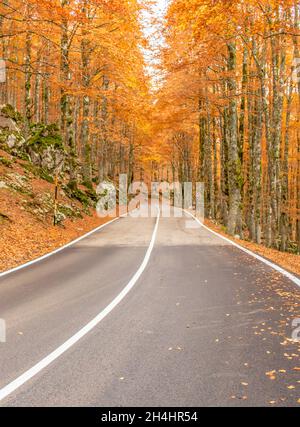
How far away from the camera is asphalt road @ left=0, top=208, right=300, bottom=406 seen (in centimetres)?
388

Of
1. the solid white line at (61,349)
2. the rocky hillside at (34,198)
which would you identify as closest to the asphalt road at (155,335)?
the solid white line at (61,349)

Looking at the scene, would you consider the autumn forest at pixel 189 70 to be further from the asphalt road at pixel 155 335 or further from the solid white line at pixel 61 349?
the solid white line at pixel 61 349

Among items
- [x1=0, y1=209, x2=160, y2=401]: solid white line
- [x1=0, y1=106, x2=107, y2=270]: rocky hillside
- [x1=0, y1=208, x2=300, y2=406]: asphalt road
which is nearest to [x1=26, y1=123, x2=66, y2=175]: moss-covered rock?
[x1=0, y1=106, x2=107, y2=270]: rocky hillside

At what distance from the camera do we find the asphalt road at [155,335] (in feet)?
12.7

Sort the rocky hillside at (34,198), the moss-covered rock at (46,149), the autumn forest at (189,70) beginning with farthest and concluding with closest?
the moss-covered rock at (46,149)
the autumn forest at (189,70)
the rocky hillside at (34,198)

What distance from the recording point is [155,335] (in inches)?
215

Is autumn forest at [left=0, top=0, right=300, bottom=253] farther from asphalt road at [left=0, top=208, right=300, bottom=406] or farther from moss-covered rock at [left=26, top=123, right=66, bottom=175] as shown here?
asphalt road at [left=0, top=208, right=300, bottom=406]

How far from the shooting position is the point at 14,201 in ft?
55.4

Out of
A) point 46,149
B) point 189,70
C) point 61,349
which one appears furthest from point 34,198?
point 61,349

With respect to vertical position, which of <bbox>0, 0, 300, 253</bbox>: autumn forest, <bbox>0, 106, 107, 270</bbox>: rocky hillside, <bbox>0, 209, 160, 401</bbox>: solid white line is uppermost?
<bbox>0, 0, 300, 253</bbox>: autumn forest

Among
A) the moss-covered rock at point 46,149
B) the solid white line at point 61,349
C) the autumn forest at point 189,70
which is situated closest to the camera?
the solid white line at point 61,349
